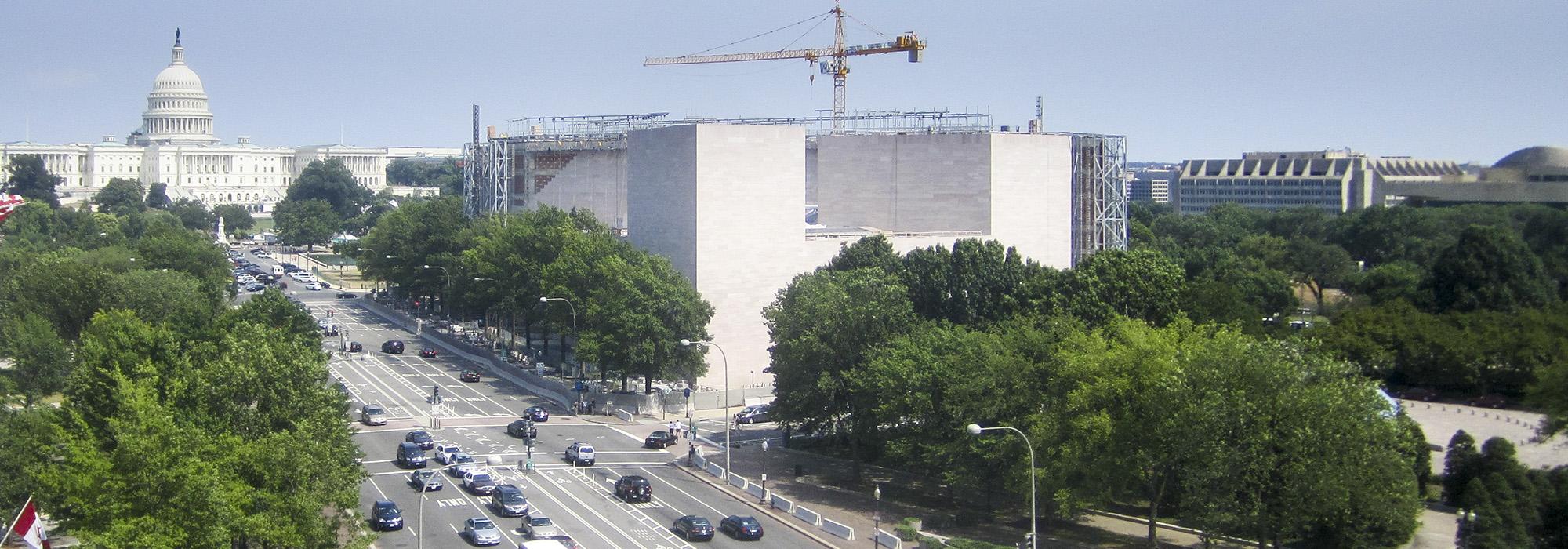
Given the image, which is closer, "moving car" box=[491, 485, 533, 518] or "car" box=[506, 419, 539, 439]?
"moving car" box=[491, 485, 533, 518]

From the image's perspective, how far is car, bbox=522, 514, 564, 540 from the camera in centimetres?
4144

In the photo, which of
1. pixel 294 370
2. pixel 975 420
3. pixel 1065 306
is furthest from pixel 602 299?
pixel 294 370

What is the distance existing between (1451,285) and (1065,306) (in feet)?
119

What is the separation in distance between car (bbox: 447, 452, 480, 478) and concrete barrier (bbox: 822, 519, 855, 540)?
13467 mm

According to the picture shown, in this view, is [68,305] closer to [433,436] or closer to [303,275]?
[433,436]

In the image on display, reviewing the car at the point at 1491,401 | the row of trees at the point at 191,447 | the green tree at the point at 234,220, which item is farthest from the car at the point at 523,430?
the green tree at the point at 234,220

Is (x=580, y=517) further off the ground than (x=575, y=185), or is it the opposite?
(x=575, y=185)

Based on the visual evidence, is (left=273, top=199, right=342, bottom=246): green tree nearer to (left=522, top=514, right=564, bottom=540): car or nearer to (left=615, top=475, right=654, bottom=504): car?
(left=615, top=475, right=654, bottom=504): car

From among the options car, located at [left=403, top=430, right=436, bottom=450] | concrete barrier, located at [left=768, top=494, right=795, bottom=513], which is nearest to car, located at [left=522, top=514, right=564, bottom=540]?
concrete barrier, located at [left=768, top=494, right=795, bottom=513]

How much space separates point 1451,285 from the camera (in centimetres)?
8150

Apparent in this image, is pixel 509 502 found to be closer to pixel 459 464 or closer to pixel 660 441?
pixel 459 464

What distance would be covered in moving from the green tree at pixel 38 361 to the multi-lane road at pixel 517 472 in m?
12.6

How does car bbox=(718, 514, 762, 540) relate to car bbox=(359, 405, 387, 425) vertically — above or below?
below

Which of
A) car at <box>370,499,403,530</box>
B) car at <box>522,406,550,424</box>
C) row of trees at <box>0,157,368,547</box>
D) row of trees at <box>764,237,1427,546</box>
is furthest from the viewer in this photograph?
car at <box>522,406,550,424</box>
